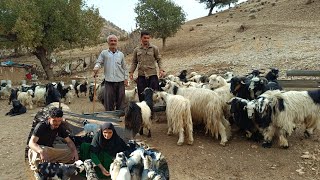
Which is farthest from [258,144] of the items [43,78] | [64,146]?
[43,78]

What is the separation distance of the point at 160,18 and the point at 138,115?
71.7 feet

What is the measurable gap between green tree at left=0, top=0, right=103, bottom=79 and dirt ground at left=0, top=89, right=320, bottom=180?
12.3m

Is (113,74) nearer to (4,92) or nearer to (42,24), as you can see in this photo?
(4,92)

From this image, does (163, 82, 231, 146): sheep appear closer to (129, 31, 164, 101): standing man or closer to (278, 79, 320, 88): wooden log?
(129, 31, 164, 101): standing man

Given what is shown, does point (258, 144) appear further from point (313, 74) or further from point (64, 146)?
point (313, 74)

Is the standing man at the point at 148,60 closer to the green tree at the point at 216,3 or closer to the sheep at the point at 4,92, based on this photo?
the sheep at the point at 4,92

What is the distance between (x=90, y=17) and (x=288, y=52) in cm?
1156

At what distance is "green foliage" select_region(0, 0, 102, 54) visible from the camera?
18.0m

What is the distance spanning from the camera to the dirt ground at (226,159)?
5.26 meters

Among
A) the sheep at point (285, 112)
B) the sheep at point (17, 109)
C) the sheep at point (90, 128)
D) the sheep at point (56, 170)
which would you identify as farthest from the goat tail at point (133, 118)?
the sheep at point (17, 109)

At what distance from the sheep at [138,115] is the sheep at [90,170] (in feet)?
5.57

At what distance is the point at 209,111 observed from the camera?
6406 millimetres

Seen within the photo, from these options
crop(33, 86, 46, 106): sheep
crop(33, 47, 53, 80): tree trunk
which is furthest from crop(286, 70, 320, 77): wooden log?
crop(33, 47, 53, 80): tree trunk

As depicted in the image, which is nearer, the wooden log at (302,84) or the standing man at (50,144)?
the standing man at (50,144)
